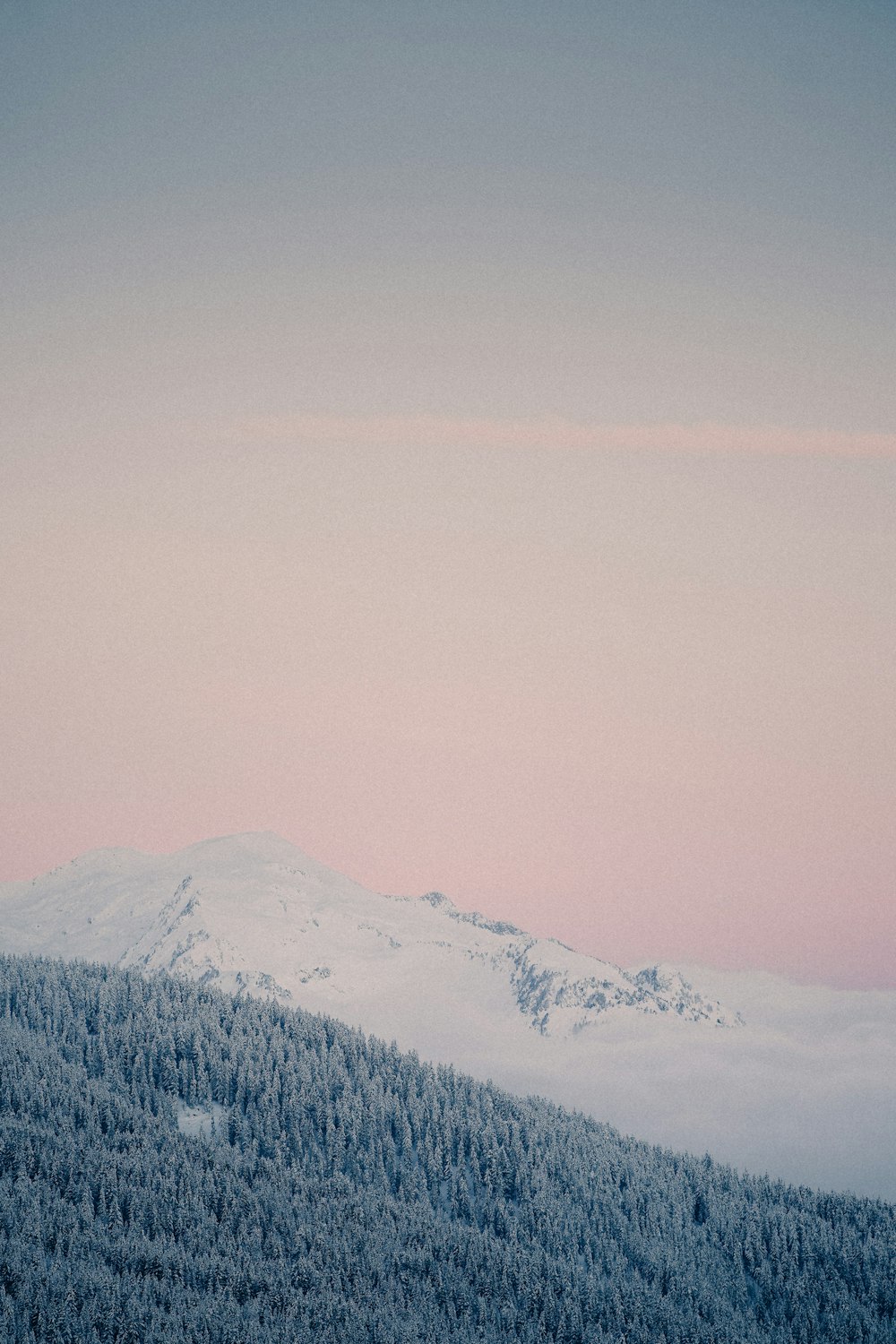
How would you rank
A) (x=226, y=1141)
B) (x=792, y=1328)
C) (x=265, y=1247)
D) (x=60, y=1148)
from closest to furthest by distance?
(x=265, y=1247), (x=60, y=1148), (x=792, y=1328), (x=226, y=1141)

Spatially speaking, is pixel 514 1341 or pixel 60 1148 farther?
pixel 60 1148

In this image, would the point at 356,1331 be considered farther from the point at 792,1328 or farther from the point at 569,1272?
the point at 792,1328

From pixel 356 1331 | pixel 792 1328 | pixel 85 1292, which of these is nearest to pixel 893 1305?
pixel 792 1328

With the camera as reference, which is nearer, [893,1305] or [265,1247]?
[265,1247]

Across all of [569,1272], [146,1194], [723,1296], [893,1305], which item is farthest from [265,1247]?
[893,1305]

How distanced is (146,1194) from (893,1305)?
132m

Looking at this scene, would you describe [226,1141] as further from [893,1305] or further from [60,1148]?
[893,1305]

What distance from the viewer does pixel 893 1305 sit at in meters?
183

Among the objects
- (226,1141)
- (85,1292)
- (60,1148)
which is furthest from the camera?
(226,1141)

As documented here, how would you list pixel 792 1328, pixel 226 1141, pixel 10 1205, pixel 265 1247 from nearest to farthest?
pixel 10 1205, pixel 265 1247, pixel 792 1328, pixel 226 1141

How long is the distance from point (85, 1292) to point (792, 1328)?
120460mm

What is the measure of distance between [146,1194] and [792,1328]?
111727 millimetres

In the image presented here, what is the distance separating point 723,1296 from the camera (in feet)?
597

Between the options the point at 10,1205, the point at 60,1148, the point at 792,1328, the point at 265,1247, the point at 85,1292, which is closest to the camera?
the point at 85,1292
